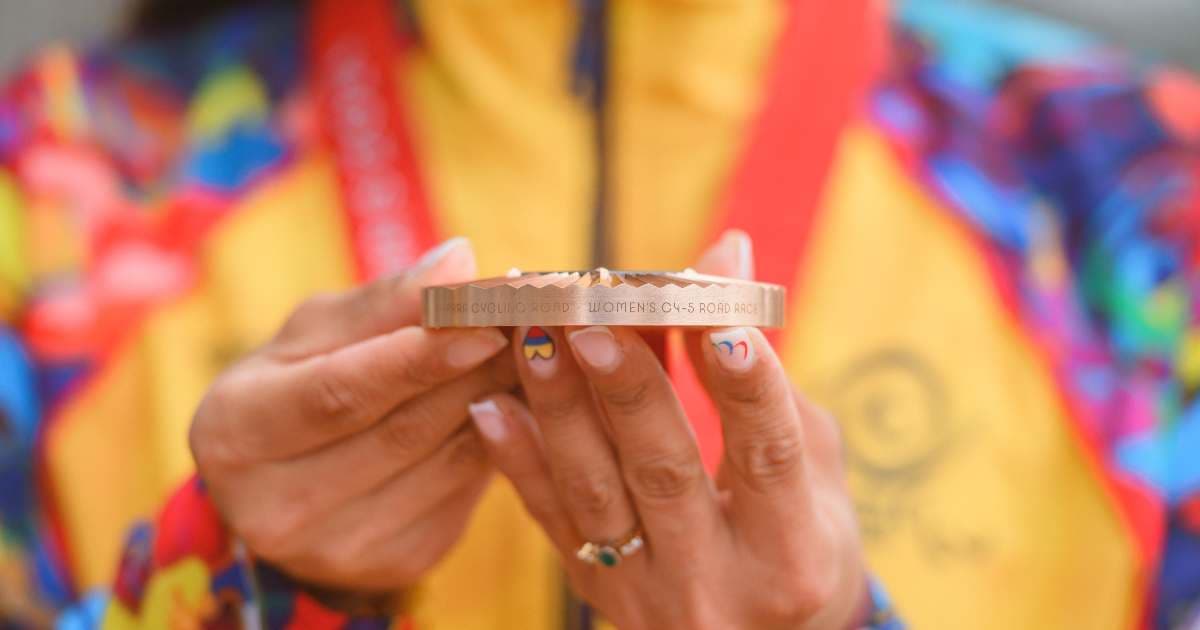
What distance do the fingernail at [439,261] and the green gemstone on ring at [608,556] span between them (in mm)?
126

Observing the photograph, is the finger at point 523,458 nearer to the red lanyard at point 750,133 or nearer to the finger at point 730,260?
the finger at point 730,260

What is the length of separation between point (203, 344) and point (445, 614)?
0.80ft

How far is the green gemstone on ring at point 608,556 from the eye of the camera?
48 centimetres

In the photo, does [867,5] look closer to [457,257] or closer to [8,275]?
[457,257]

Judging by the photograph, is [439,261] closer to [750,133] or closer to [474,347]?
[474,347]

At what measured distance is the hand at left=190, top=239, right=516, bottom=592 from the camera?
0.46 metres

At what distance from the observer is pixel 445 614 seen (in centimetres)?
70

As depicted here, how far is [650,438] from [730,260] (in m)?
0.10

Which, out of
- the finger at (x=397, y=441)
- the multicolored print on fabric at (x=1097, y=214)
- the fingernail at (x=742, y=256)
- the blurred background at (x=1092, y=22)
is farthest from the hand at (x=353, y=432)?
the blurred background at (x=1092, y=22)

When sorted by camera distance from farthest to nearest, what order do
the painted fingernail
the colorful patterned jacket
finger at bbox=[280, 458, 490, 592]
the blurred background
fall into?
the blurred background < the colorful patterned jacket < finger at bbox=[280, 458, 490, 592] < the painted fingernail

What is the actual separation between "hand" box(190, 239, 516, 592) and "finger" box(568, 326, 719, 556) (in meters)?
0.05

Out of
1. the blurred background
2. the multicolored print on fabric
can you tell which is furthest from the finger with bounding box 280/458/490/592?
the blurred background

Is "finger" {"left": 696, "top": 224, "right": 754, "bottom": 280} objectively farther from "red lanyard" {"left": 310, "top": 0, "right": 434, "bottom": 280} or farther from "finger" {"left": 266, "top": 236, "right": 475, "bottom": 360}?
"red lanyard" {"left": 310, "top": 0, "right": 434, "bottom": 280}

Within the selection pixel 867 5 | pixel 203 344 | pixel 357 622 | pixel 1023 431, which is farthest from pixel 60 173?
pixel 1023 431
